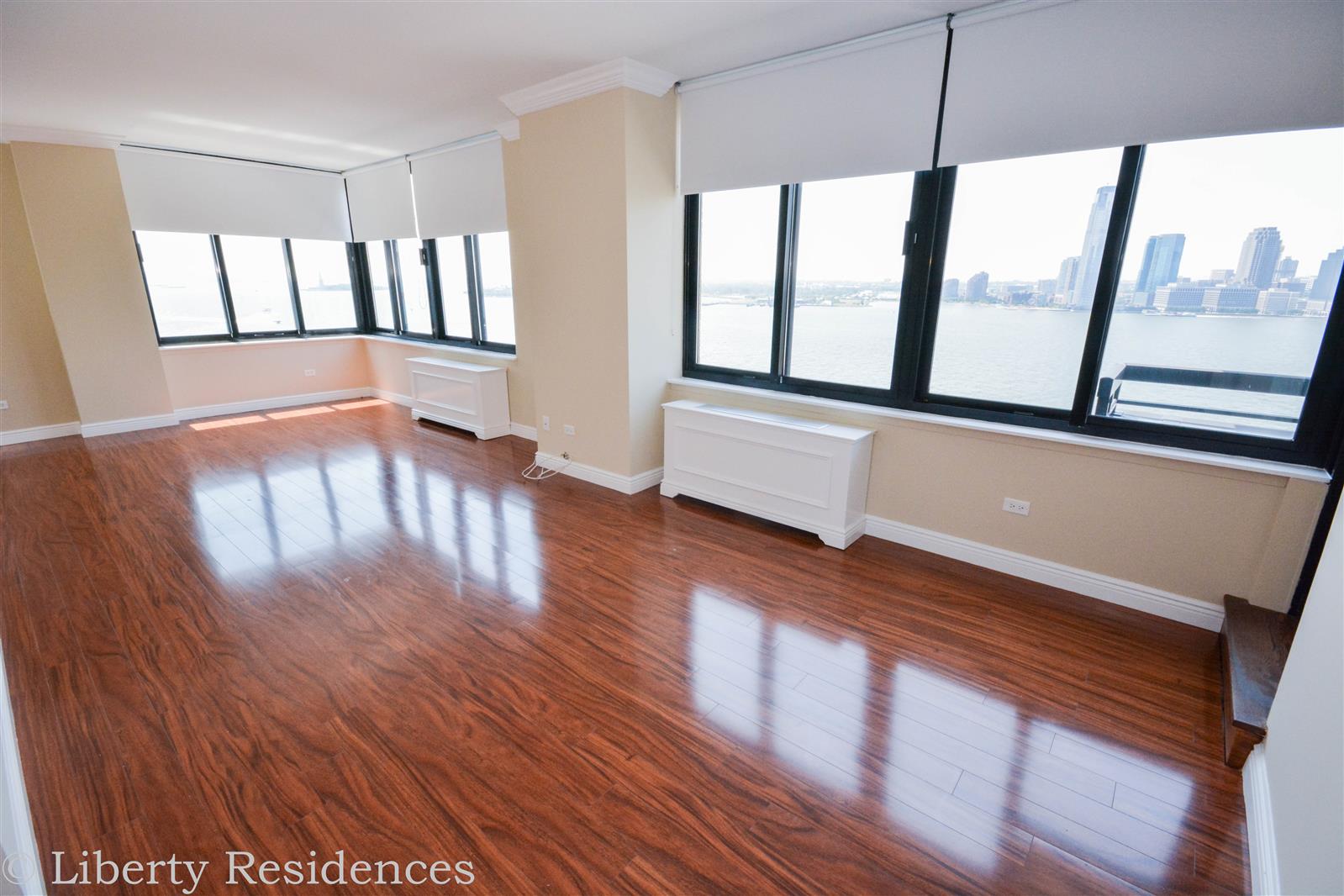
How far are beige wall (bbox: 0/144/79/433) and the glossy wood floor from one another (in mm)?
2730

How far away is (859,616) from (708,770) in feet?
3.86

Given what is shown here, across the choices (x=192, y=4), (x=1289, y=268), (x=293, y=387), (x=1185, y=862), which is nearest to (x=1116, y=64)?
(x=1289, y=268)

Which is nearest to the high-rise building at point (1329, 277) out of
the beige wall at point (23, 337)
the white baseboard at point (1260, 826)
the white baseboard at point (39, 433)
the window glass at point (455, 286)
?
the white baseboard at point (1260, 826)

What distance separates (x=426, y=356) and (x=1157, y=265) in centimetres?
642

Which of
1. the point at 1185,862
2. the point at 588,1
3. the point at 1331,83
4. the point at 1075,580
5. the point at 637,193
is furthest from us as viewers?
the point at 637,193

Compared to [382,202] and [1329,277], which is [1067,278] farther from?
[382,202]

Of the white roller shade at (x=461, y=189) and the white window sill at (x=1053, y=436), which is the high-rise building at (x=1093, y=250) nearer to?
the white window sill at (x=1053, y=436)

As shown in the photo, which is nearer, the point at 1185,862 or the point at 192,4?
the point at 1185,862

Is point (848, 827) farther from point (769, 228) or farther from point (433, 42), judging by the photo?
point (433, 42)

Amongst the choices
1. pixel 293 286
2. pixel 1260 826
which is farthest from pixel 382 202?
pixel 1260 826

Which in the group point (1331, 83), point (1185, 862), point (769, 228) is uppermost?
point (1331, 83)

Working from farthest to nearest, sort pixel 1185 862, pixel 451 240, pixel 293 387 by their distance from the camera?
pixel 293 387, pixel 451 240, pixel 1185 862

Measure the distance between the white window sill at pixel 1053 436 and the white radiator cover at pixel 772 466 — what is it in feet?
0.48

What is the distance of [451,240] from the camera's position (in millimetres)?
6023
